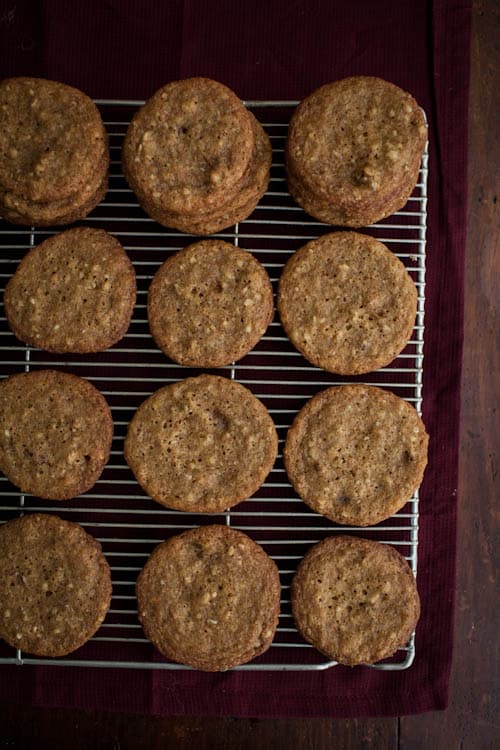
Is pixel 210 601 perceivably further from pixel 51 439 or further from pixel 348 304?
pixel 348 304

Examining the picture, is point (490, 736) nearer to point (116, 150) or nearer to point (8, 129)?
point (116, 150)

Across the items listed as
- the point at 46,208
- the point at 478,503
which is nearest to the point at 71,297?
the point at 46,208

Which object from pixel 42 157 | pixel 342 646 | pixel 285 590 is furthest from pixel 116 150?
pixel 342 646

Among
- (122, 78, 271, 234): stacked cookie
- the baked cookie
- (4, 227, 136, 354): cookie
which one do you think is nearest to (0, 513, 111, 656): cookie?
(4, 227, 136, 354): cookie

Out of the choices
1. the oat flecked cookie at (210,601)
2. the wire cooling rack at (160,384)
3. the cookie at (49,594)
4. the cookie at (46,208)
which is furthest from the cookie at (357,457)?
the cookie at (46,208)

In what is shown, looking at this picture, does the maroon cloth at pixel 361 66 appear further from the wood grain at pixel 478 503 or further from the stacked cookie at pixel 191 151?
the stacked cookie at pixel 191 151

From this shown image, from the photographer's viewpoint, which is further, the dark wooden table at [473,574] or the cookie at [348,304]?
the dark wooden table at [473,574]
